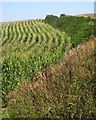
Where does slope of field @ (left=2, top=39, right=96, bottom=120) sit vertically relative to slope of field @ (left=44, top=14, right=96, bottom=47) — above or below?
below

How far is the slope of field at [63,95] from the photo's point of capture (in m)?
11.6

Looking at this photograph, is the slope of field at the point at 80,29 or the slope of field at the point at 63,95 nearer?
the slope of field at the point at 63,95

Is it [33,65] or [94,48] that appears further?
[33,65]

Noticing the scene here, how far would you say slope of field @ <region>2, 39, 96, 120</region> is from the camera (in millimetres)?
11602

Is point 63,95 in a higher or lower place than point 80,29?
lower

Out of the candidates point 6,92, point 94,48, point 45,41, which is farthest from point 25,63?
point 45,41

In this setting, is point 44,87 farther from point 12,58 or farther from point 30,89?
point 12,58

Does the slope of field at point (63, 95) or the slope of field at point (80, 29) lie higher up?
the slope of field at point (80, 29)

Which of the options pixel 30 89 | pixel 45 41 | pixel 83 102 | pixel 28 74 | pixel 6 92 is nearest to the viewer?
pixel 83 102

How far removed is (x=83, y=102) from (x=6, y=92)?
8.22m

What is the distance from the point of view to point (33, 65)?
69.3 ft

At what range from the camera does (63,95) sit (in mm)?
12047

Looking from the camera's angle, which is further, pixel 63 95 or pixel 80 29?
pixel 80 29

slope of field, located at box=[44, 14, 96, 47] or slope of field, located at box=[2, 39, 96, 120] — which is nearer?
slope of field, located at box=[2, 39, 96, 120]
